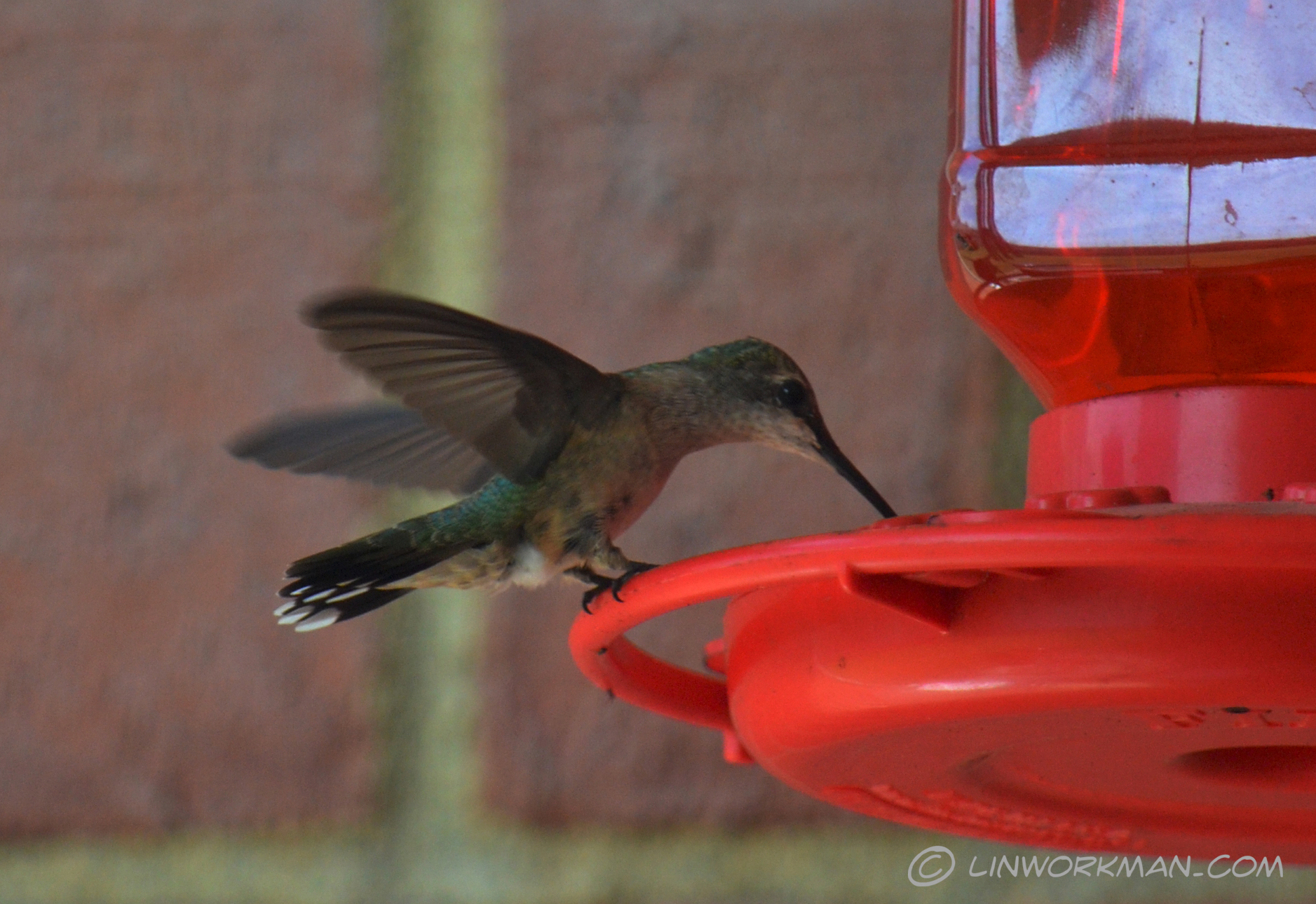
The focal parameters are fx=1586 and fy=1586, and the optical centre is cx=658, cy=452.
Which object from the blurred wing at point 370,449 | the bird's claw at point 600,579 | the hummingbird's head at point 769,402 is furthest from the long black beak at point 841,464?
the blurred wing at point 370,449

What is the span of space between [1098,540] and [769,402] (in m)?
0.81

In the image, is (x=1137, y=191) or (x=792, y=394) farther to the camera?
(x=792, y=394)

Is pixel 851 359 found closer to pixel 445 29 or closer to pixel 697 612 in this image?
pixel 697 612

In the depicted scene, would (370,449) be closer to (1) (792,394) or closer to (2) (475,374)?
(2) (475,374)

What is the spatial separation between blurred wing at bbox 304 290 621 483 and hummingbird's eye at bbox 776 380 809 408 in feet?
0.48

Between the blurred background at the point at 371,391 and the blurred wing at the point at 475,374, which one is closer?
the blurred wing at the point at 475,374

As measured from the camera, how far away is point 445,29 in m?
1.45

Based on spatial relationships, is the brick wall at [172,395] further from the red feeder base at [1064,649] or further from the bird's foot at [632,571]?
the red feeder base at [1064,649]

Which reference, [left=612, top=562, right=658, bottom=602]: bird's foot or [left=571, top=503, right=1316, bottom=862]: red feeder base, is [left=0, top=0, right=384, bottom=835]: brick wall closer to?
[left=612, top=562, right=658, bottom=602]: bird's foot

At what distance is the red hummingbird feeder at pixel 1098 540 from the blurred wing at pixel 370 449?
0.47 m

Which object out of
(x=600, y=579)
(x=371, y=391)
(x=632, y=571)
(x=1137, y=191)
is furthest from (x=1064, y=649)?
(x=371, y=391)

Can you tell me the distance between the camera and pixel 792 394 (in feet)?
4.54

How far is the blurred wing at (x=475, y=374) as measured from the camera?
1.08 meters

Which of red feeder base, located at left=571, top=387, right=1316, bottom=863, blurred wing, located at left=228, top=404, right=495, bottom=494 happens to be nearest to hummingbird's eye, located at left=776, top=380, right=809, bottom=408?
blurred wing, located at left=228, top=404, right=495, bottom=494
